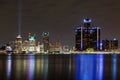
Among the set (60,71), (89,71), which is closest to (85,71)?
(89,71)

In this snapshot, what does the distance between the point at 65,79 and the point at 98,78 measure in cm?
A: 479

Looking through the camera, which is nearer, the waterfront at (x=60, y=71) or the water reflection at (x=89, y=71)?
the waterfront at (x=60, y=71)

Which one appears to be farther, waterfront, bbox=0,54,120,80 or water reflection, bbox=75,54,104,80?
water reflection, bbox=75,54,104,80

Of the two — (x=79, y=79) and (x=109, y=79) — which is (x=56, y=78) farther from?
(x=109, y=79)

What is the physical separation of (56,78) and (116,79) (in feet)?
26.7

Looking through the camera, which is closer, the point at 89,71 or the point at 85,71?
the point at 89,71

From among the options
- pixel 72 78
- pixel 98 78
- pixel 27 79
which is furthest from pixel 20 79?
pixel 98 78

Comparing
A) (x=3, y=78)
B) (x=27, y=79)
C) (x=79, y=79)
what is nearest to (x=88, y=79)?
(x=79, y=79)

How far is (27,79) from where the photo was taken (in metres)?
44.0

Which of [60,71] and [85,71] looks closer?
[60,71]

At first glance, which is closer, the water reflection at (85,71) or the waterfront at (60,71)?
the waterfront at (60,71)

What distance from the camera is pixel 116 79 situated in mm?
44531

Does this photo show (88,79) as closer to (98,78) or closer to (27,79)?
(98,78)

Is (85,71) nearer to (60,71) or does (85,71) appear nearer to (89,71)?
(89,71)
